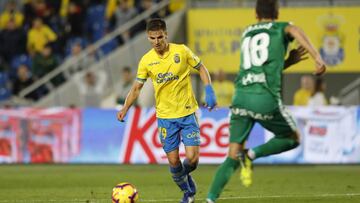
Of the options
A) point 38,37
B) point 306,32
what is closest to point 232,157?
point 306,32

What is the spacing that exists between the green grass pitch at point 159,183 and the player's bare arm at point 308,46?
2.84 metres

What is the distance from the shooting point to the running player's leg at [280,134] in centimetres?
991

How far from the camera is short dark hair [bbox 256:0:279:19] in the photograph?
32.1ft

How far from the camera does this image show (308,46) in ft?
31.6

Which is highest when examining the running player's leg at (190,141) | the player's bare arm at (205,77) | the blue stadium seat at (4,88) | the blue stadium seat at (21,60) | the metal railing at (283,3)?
the player's bare arm at (205,77)

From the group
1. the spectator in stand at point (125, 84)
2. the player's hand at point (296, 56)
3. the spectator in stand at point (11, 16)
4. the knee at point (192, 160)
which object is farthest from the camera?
the spectator in stand at point (11, 16)

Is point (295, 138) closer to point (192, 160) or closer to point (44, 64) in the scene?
point (192, 160)

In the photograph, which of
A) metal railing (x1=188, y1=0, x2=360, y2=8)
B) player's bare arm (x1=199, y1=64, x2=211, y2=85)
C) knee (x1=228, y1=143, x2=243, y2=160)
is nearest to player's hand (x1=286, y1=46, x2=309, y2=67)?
knee (x1=228, y1=143, x2=243, y2=160)

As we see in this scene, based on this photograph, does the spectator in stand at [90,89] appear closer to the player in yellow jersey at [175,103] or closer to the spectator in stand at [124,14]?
the spectator in stand at [124,14]

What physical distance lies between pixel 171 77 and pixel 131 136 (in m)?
8.99

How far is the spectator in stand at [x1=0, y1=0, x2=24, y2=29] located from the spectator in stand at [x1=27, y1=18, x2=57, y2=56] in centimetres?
72

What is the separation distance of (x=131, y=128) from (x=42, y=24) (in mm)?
6338

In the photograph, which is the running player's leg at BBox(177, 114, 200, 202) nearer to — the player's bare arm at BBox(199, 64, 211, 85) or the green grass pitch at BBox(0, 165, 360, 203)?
the player's bare arm at BBox(199, 64, 211, 85)

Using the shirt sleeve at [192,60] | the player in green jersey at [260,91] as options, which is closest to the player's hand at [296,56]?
the player in green jersey at [260,91]
